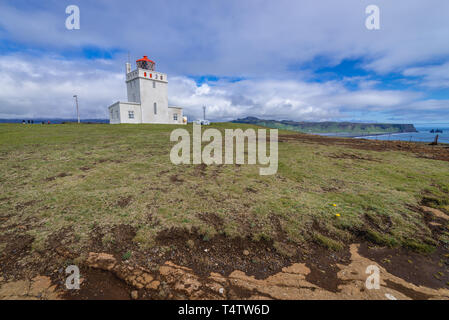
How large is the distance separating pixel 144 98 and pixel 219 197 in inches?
1827

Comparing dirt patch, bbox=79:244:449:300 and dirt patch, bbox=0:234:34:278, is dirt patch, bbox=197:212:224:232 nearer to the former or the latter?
dirt patch, bbox=79:244:449:300

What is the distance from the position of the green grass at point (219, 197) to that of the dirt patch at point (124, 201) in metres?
0.09

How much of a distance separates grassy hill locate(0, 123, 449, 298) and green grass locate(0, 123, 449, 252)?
0.11 feet

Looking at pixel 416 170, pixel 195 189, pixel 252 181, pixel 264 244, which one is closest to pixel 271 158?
pixel 252 181

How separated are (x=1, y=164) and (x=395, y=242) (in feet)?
56.3

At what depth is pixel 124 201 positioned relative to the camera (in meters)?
6.28

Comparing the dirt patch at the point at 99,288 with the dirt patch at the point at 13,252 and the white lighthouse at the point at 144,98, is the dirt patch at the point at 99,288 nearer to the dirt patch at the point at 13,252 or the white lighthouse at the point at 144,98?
the dirt patch at the point at 13,252

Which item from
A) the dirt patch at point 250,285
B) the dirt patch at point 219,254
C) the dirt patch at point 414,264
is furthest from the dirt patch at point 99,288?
the dirt patch at point 414,264

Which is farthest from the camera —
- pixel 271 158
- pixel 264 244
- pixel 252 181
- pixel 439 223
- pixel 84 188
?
pixel 271 158

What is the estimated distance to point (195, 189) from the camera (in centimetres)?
750

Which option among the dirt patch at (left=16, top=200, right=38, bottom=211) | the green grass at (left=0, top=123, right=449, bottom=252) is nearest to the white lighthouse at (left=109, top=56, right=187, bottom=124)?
the green grass at (left=0, top=123, right=449, bottom=252)

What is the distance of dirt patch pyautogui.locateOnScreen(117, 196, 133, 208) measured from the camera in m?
6.01

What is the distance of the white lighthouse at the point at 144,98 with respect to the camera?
44125 mm
